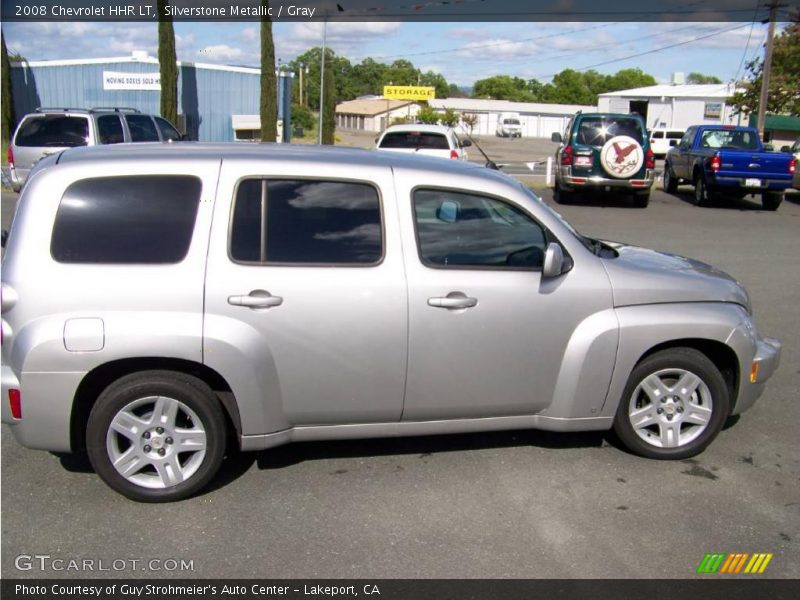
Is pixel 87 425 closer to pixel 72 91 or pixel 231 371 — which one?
pixel 231 371

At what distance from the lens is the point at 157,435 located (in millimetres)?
4145

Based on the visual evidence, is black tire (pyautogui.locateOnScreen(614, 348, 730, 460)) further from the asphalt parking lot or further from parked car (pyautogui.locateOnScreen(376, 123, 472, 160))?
parked car (pyautogui.locateOnScreen(376, 123, 472, 160))

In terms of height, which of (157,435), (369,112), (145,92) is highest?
(145,92)

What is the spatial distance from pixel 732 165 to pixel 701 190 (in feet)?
4.35

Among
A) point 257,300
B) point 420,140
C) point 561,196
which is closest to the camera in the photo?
point 257,300

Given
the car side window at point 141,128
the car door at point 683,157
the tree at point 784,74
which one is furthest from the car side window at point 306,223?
the tree at point 784,74

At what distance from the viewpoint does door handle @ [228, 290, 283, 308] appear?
4035mm

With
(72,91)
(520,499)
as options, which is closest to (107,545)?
(520,499)

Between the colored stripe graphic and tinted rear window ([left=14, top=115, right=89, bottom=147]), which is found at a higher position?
tinted rear window ([left=14, top=115, right=89, bottom=147])

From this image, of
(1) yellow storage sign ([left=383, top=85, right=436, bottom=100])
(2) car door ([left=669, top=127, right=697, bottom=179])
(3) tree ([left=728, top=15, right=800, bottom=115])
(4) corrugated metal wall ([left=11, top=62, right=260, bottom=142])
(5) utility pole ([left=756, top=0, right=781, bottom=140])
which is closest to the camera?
(2) car door ([left=669, top=127, right=697, bottom=179])

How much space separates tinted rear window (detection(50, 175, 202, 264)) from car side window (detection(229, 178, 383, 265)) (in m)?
0.26

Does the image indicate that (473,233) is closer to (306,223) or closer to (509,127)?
(306,223)

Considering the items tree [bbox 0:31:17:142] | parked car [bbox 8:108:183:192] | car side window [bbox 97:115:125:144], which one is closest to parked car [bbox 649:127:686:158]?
tree [bbox 0:31:17:142]
